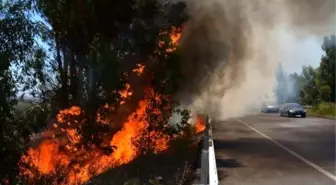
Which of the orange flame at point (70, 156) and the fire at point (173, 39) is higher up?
the fire at point (173, 39)

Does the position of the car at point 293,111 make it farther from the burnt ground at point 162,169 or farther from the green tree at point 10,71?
the green tree at point 10,71

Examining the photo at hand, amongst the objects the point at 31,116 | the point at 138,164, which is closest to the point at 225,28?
the point at 138,164

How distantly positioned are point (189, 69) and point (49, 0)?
856 cm

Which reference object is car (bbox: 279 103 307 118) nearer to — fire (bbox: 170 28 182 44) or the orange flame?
fire (bbox: 170 28 182 44)

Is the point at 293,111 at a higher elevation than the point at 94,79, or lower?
lower

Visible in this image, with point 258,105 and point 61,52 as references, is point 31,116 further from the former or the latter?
point 258,105

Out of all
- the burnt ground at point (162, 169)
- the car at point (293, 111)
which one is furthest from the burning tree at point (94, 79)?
the car at point (293, 111)

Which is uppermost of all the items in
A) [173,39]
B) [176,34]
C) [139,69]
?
[176,34]

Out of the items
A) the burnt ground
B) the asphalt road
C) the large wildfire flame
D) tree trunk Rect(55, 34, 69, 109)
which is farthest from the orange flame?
the asphalt road

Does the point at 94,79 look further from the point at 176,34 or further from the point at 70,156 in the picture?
the point at 176,34

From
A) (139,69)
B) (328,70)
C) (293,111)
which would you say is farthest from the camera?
(328,70)

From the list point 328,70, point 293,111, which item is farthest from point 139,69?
point 328,70

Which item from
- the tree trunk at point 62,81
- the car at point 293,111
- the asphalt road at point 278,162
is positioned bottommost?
the asphalt road at point 278,162

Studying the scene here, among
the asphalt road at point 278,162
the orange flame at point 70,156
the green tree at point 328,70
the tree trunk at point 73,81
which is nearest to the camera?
the asphalt road at point 278,162
